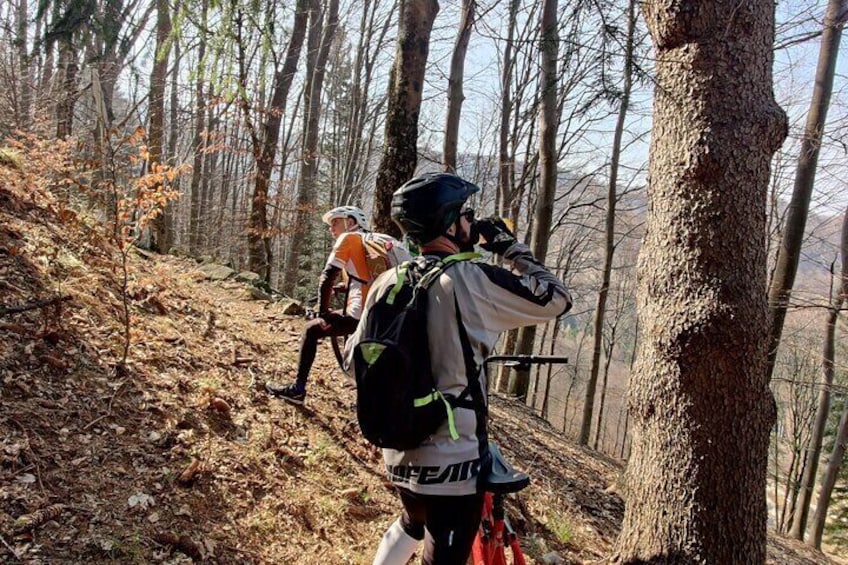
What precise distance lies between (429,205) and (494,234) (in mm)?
357

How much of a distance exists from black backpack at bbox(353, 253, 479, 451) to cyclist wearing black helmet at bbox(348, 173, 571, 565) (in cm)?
4

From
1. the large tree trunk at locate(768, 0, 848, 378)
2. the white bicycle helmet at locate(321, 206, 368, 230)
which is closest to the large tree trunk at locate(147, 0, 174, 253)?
the white bicycle helmet at locate(321, 206, 368, 230)

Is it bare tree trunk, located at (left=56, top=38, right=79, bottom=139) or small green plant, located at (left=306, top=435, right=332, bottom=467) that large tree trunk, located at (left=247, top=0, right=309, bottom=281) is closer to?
bare tree trunk, located at (left=56, top=38, right=79, bottom=139)

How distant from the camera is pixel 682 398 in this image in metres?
2.55

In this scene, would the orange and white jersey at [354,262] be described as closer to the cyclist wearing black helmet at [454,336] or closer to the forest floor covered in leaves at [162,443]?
the forest floor covered in leaves at [162,443]

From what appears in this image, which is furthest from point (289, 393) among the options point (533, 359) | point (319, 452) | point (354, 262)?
point (533, 359)

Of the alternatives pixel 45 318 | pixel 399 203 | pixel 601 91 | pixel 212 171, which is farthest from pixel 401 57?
pixel 212 171

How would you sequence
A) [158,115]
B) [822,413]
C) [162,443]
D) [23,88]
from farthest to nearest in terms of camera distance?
[822,413] < [23,88] < [158,115] < [162,443]

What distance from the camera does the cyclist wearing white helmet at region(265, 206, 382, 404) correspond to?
14.1 feet

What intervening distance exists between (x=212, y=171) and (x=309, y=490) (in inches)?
900

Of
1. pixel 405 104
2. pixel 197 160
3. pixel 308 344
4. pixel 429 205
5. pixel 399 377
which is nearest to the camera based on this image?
pixel 399 377

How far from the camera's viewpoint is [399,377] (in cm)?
182

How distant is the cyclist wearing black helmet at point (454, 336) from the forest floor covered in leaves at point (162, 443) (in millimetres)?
1566

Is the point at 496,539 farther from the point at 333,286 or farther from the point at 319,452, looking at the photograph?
the point at 333,286
